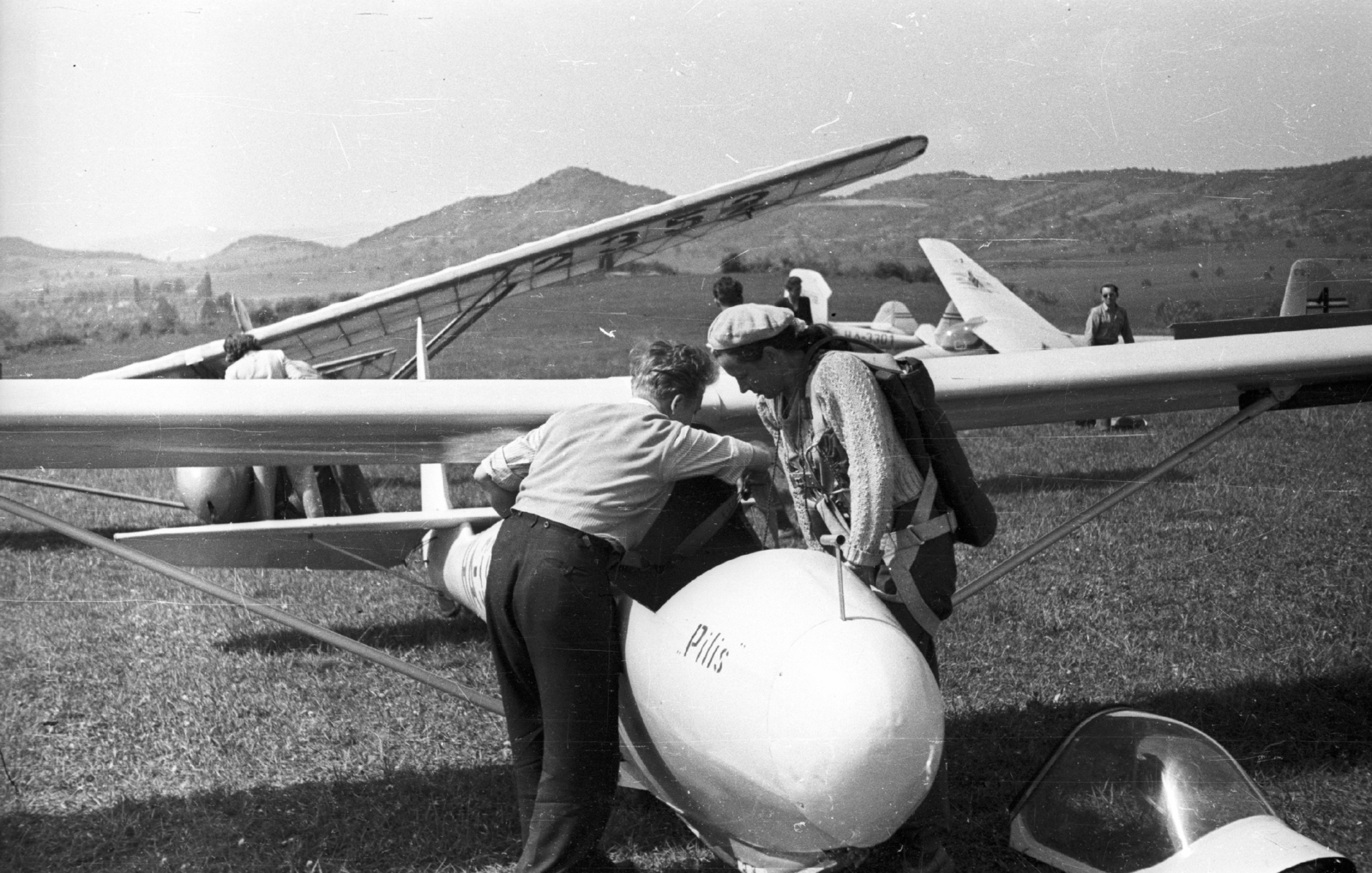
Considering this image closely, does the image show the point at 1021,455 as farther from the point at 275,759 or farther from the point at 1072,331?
the point at 275,759

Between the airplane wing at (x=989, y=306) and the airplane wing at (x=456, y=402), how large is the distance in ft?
24.8

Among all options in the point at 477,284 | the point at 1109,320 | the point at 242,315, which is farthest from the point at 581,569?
the point at 242,315

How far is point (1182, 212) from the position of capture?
4.01 m

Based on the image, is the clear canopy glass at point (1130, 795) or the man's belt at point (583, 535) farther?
the clear canopy glass at point (1130, 795)

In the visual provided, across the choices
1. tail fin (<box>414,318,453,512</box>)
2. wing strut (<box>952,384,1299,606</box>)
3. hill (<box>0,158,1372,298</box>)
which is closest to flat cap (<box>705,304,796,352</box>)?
hill (<box>0,158,1372,298</box>)

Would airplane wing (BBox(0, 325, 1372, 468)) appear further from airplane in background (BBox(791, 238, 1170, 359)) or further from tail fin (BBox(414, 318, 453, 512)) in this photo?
airplane in background (BBox(791, 238, 1170, 359))

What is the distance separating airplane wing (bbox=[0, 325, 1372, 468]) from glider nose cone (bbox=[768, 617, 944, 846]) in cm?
155

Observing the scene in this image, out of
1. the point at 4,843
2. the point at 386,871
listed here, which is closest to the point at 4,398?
the point at 4,843

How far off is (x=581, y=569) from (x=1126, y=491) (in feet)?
7.38

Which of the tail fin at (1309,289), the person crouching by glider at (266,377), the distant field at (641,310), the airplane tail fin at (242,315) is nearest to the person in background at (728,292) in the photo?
the distant field at (641,310)

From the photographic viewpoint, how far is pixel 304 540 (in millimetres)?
4484

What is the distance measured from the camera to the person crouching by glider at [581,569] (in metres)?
2.70

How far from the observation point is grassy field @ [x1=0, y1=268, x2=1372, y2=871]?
3398 mm

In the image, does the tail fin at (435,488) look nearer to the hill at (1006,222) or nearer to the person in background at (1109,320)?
the hill at (1006,222)
